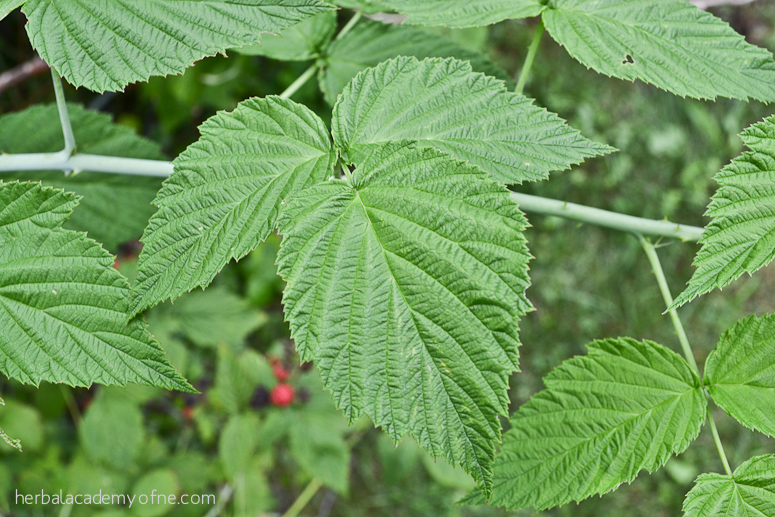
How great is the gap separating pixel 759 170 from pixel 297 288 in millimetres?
985

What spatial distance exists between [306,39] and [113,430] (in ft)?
6.38

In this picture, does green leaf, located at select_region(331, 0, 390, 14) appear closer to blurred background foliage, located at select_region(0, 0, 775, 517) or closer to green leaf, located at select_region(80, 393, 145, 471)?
blurred background foliage, located at select_region(0, 0, 775, 517)

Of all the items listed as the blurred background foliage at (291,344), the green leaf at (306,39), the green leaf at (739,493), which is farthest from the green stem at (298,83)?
the green leaf at (739,493)

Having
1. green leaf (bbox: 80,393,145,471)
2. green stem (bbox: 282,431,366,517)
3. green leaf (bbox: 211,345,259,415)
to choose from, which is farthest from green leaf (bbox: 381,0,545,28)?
green stem (bbox: 282,431,366,517)

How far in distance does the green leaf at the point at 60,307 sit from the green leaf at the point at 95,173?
0.45 metres

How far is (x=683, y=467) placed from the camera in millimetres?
3598

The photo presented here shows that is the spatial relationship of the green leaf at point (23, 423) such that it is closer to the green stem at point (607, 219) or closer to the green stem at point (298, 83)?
the green stem at point (298, 83)

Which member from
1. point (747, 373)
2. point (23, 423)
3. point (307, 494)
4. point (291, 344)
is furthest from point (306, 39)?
point (307, 494)

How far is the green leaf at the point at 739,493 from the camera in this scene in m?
1.16

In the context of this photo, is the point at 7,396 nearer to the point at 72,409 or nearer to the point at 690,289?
the point at 72,409

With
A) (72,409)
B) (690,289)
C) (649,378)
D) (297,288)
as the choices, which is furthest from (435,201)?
(72,409)

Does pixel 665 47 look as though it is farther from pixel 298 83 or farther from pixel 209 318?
pixel 209 318

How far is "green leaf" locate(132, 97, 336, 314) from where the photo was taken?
3.36ft

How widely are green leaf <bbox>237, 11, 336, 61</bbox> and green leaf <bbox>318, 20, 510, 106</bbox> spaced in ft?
0.12
